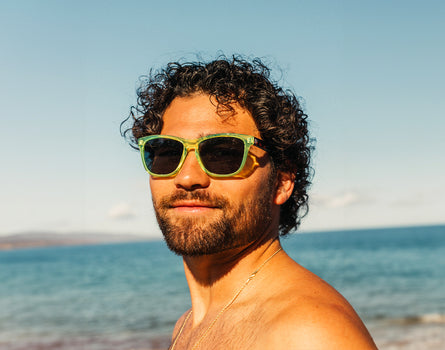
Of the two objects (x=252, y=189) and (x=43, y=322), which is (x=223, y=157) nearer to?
(x=252, y=189)

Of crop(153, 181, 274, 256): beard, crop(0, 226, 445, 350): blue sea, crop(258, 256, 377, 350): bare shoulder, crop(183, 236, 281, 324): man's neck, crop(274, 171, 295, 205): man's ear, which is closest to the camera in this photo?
crop(258, 256, 377, 350): bare shoulder

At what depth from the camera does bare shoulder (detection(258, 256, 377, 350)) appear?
1696 mm

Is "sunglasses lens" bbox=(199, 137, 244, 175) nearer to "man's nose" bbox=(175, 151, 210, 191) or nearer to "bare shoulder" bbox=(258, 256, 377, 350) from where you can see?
"man's nose" bbox=(175, 151, 210, 191)

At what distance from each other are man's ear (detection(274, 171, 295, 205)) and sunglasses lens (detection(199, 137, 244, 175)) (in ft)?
1.45

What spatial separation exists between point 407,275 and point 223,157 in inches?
1265

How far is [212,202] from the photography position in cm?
252

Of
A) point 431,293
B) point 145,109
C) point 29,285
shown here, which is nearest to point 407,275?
point 431,293

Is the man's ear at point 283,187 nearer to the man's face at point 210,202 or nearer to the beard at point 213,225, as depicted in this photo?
the man's face at point 210,202

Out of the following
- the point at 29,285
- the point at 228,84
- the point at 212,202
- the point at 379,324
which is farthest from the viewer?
the point at 29,285

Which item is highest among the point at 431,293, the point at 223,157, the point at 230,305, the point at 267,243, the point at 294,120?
the point at 294,120

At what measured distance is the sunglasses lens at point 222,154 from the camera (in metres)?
2.58

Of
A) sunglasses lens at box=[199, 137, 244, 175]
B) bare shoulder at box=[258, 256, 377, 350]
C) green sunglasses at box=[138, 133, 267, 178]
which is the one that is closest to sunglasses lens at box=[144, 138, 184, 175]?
green sunglasses at box=[138, 133, 267, 178]

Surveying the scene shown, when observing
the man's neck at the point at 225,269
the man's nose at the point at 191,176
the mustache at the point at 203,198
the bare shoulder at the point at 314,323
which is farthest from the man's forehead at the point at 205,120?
the bare shoulder at the point at 314,323

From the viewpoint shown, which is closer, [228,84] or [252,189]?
[252,189]
